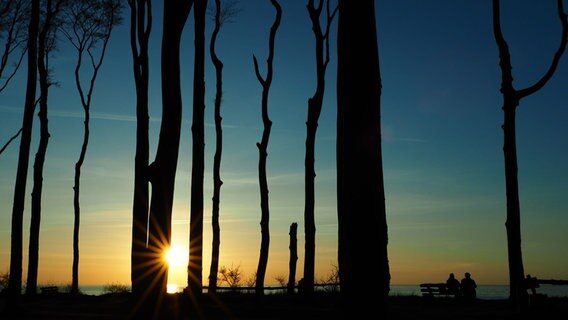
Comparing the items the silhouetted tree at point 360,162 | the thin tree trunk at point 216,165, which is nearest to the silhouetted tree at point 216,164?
the thin tree trunk at point 216,165

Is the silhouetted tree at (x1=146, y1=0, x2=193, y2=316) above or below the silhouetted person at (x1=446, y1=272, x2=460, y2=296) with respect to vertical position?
above

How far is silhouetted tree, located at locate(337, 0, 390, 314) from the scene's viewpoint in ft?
19.0

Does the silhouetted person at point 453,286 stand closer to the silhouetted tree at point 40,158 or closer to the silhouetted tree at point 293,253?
the silhouetted tree at point 293,253

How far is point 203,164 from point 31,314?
646 cm

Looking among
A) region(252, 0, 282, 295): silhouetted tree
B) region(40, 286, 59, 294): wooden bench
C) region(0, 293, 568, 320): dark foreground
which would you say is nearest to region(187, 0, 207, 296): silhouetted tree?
region(0, 293, 568, 320): dark foreground

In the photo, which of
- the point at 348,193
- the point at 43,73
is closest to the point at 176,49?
the point at 348,193

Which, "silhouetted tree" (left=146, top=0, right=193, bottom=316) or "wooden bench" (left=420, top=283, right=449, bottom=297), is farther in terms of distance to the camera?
"wooden bench" (left=420, top=283, right=449, bottom=297)

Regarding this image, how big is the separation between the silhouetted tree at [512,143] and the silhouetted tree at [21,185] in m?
12.6

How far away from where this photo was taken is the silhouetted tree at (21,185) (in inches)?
594

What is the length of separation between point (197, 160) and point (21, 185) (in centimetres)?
529

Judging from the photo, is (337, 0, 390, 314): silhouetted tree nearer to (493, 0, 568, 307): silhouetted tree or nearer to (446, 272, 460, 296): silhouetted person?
(493, 0, 568, 307): silhouetted tree

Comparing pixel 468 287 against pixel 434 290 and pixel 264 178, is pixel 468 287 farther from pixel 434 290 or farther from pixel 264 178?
pixel 264 178

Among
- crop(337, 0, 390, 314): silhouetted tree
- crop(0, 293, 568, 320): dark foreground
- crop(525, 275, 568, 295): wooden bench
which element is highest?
crop(337, 0, 390, 314): silhouetted tree

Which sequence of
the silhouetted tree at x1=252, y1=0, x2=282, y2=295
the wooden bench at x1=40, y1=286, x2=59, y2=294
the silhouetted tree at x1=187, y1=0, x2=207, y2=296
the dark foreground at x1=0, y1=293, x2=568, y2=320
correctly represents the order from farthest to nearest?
the wooden bench at x1=40, y1=286, x2=59, y2=294 < the silhouetted tree at x1=252, y1=0, x2=282, y2=295 < the silhouetted tree at x1=187, y1=0, x2=207, y2=296 < the dark foreground at x1=0, y1=293, x2=568, y2=320
